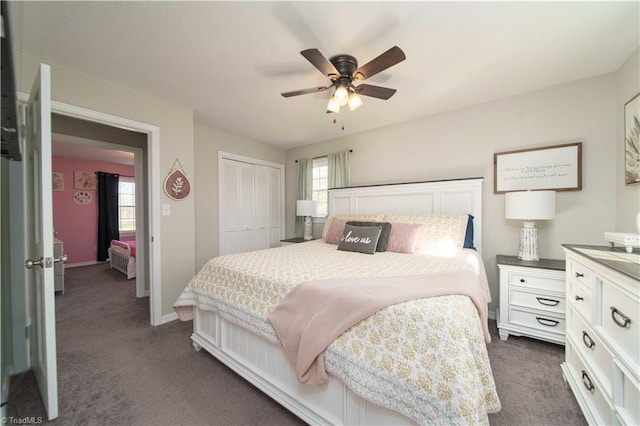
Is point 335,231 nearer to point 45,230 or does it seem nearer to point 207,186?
point 207,186

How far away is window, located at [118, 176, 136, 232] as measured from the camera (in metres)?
6.43

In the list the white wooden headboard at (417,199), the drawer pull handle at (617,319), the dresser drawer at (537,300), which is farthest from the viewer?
the white wooden headboard at (417,199)

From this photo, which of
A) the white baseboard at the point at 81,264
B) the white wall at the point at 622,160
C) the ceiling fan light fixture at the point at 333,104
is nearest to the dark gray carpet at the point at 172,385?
the white wall at the point at 622,160

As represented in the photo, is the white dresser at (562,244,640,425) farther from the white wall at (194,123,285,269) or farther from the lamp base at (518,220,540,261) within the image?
the white wall at (194,123,285,269)

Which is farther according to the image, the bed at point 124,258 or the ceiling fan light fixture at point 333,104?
the bed at point 124,258

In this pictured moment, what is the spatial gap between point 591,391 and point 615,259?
2.38 ft

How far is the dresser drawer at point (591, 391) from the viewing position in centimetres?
119

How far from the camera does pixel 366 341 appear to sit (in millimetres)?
1159

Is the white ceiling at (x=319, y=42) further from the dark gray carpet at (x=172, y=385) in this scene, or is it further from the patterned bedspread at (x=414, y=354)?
the dark gray carpet at (x=172, y=385)

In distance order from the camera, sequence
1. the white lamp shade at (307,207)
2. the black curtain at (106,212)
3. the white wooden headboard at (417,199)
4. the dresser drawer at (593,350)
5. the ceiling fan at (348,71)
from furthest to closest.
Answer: the black curtain at (106,212) < the white lamp shade at (307,207) < the white wooden headboard at (417,199) < the ceiling fan at (348,71) < the dresser drawer at (593,350)

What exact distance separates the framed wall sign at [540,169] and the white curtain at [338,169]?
1.92 meters

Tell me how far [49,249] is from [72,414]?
103 cm

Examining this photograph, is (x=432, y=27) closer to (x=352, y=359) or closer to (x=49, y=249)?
(x=352, y=359)

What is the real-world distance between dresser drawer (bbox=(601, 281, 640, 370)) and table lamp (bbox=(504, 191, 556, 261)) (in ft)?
3.75
